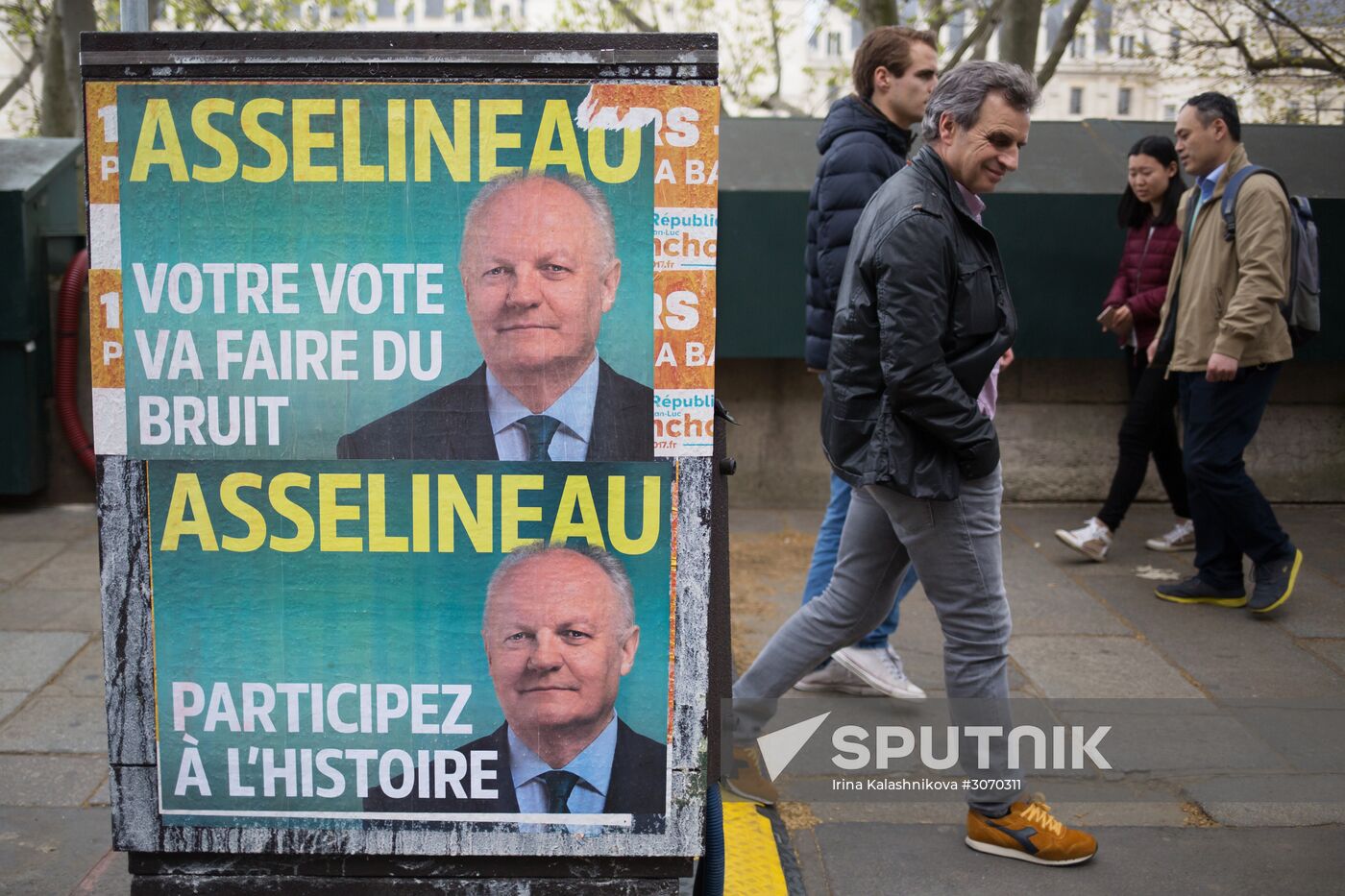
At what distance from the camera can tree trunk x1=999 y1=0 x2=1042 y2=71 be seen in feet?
35.3

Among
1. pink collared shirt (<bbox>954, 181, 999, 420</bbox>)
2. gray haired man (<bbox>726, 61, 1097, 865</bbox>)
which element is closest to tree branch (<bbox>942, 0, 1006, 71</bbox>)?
pink collared shirt (<bbox>954, 181, 999, 420</bbox>)

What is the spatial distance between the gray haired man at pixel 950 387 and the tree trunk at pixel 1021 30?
790 centimetres

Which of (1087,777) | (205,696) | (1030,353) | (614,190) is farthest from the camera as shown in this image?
(1030,353)

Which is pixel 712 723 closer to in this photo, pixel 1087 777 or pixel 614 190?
pixel 614 190

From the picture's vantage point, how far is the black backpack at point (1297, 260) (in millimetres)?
Result: 5234

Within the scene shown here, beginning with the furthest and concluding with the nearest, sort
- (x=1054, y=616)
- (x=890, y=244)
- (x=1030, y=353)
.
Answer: (x=1030, y=353), (x=1054, y=616), (x=890, y=244)

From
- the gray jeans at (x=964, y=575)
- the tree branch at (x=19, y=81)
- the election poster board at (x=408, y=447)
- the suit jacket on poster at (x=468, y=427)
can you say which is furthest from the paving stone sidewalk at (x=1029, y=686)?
the tree branch at (x=19, y=81)

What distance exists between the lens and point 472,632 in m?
2.54

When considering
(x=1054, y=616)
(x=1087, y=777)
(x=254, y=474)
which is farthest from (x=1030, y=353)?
(x=254, y=474)

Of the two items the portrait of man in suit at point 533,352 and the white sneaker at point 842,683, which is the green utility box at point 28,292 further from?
the portrait of man in suit at point 533,352

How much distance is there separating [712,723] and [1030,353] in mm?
4629

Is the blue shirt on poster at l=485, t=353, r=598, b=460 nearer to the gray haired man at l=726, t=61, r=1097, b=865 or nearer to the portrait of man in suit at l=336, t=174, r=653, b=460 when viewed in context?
the portrait of man in suit at l=336, t=174, r=653, b=460

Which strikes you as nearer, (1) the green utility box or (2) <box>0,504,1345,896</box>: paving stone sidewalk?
(2) <box>0,504,1345,896</box>: paving stone sidewalk

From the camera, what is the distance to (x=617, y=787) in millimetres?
2594
